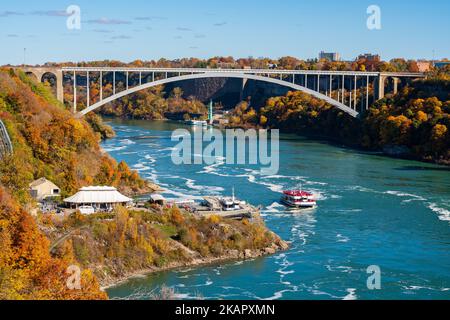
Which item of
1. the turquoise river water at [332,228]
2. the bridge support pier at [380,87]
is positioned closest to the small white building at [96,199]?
the turquoise river water at [332,228]

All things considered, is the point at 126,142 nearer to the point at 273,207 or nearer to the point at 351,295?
the point at 273,207

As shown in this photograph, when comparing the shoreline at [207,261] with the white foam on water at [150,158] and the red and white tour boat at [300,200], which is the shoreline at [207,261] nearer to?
the red and white tour boat at [300,200]

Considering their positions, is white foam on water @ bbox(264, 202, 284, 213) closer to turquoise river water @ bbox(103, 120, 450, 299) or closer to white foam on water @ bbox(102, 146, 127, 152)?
turquoise river water @ bbox(103, 120, 450, 299)

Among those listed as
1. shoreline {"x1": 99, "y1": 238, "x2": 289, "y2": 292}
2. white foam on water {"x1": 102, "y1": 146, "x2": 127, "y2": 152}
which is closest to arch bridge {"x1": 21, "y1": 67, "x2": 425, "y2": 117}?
white foam on water {"x1": 102, "y1": 146, "x2": 127, "y2": 152}

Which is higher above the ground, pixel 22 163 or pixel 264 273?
pixel 22 163

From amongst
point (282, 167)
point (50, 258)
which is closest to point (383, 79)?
point (282, 167)
